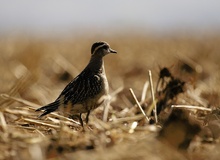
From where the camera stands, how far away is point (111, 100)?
27.0ft

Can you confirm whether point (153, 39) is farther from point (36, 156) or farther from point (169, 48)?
point (36, 156)

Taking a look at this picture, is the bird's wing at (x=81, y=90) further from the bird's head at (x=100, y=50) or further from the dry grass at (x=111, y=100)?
the bird's head at (x=100, y=50)

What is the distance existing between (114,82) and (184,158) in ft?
23.5

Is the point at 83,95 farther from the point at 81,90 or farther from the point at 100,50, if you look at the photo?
the point at 100,50

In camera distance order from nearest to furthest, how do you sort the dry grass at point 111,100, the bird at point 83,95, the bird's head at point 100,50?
the dry grass at point 111,100 < the bird at point 83,95 < the bird's head at point 100,50

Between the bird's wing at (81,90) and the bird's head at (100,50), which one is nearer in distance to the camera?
the bird's wing at (81,90)

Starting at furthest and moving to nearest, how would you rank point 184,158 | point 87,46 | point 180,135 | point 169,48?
point 87,46, point 169,48, point 180,135, point 184,158

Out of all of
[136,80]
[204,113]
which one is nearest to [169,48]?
[136,80]

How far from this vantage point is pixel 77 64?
1508cm

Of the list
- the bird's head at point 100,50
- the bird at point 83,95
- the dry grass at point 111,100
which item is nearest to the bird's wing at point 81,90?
the bird at point 83,95

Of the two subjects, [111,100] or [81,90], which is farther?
[111,100]

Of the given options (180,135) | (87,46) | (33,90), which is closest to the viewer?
(180,135)

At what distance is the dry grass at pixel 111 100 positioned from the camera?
190 inches

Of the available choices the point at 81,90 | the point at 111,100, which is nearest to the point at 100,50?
the point at 111,100
